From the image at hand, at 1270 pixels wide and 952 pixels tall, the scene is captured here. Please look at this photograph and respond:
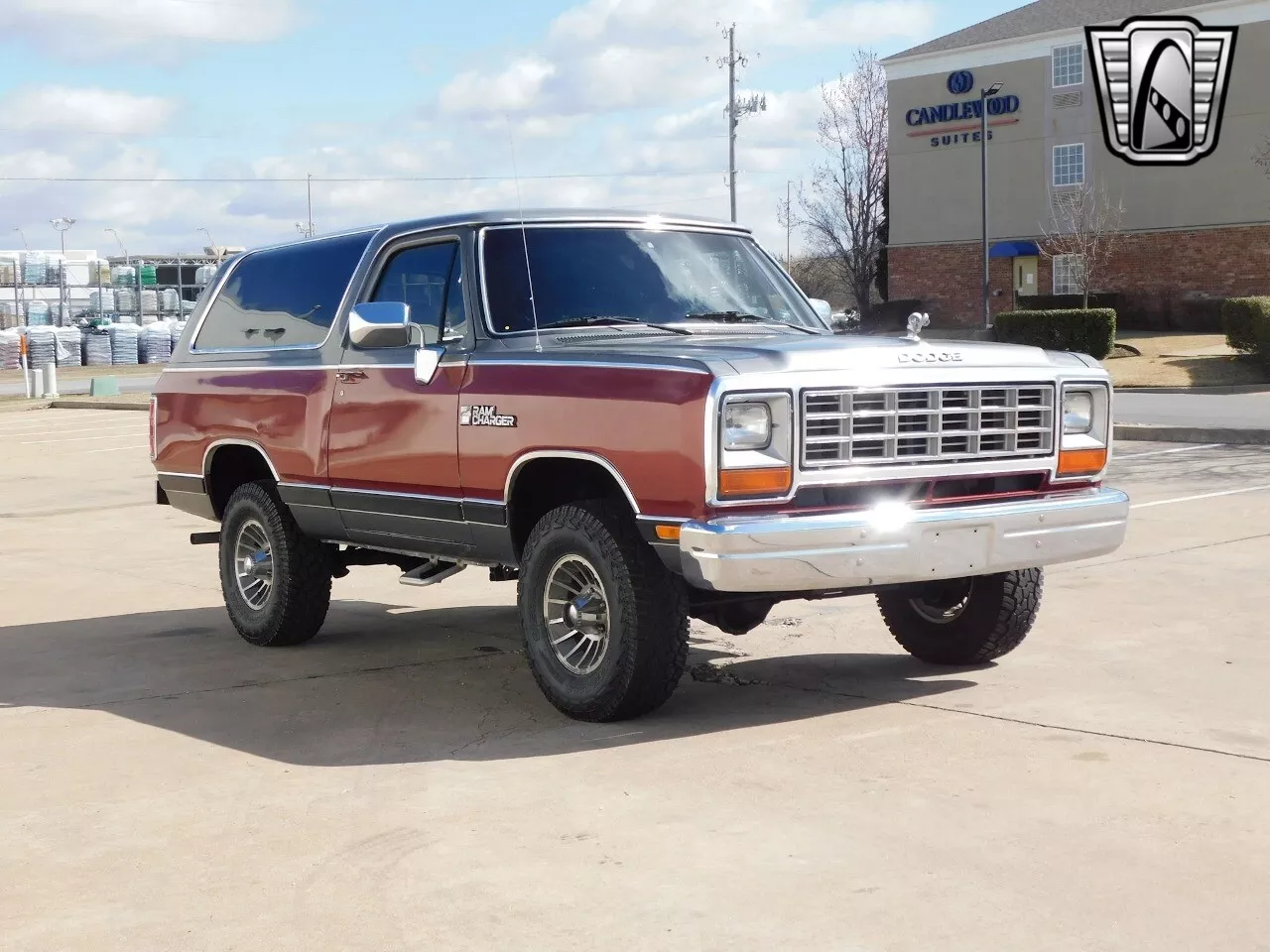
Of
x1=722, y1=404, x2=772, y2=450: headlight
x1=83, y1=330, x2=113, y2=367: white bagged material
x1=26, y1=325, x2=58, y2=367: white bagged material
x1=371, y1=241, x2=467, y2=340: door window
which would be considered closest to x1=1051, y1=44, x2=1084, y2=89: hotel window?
x1=26, y1=325, x2=58, y2=367: white bagged material

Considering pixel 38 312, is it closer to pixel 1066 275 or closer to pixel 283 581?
pixel 1066 275

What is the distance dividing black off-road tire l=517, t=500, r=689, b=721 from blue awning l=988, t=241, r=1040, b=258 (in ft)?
158

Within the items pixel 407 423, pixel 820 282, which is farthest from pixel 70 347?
pixel 407 423

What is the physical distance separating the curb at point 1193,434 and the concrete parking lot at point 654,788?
10.4 meters

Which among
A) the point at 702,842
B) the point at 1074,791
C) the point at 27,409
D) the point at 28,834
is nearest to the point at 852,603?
the point at 1074,791

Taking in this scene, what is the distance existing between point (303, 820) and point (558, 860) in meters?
0.98

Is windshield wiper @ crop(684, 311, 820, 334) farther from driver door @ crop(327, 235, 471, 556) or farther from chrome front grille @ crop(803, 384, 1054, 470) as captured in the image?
chrome front grille @ crop(803, 384, 1054, 470)

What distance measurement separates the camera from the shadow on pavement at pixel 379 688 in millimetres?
6352

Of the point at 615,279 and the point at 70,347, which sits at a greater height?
the point at 70,347

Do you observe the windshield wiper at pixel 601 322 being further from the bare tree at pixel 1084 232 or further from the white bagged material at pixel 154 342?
the white bagged material at pixel 154 342

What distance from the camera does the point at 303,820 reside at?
206 inches

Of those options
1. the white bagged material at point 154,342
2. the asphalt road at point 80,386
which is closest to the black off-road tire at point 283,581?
the asphalt road at point 80,386

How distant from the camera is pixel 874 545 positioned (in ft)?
19.6

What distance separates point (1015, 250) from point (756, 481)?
48552 millimetres
